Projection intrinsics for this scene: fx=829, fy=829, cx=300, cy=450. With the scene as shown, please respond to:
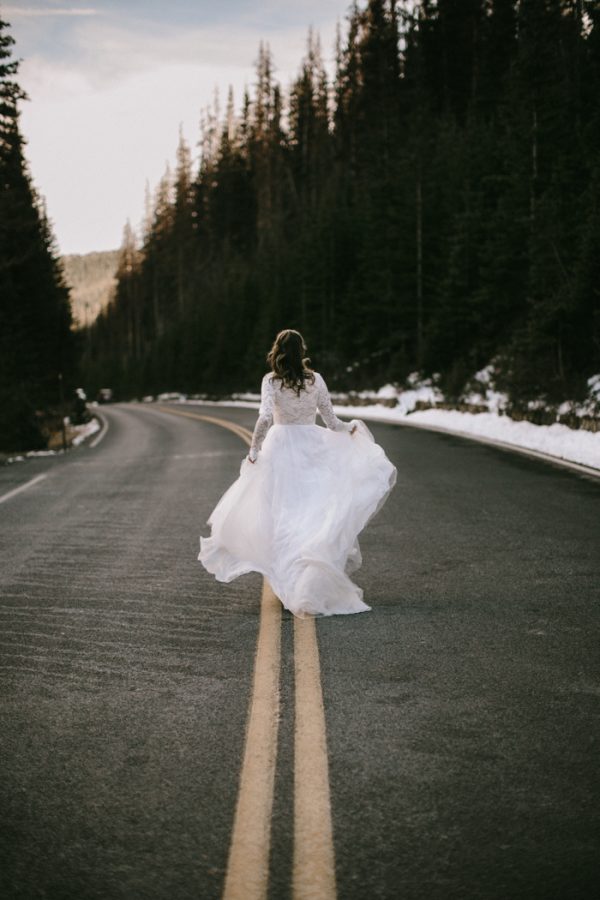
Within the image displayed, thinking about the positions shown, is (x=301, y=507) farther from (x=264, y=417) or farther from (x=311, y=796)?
(x=311, y=796)

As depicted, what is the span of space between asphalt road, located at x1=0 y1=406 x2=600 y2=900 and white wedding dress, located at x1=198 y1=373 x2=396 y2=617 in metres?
0.34

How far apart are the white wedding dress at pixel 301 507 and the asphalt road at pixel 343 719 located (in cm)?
34

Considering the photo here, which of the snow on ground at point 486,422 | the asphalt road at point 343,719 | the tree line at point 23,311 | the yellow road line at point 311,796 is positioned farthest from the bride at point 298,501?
the tree line at point 23,311

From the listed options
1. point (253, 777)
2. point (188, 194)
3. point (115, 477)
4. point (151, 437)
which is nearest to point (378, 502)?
point (253, 777)

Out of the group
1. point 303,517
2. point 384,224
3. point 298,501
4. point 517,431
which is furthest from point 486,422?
point 384,224

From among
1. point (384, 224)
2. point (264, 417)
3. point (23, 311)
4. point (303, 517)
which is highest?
point (384, 224)

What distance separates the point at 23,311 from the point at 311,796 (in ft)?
126

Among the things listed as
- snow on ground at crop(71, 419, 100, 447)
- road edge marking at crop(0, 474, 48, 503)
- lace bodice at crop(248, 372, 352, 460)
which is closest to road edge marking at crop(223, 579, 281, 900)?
lace bodice at crop(248, 372, 352, 460)

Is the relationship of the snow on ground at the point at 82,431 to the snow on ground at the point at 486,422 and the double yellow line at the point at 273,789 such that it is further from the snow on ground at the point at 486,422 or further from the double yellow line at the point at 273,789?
the double yellow line at the point at 273,789

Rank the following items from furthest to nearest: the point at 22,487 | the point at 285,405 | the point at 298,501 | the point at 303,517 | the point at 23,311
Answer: the point at 23,311, the point at 22,487, the point at 285,405, the point at 298,501, the point at 303,517

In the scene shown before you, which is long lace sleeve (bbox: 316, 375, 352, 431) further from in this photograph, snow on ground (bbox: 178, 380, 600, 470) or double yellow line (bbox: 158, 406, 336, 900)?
snow on ground (bbox: 178, 380, 600, 470)

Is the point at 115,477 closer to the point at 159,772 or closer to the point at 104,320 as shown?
the point at 159,772

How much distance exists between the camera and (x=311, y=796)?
3.23 meters

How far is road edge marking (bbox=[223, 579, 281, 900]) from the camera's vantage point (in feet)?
8.85
